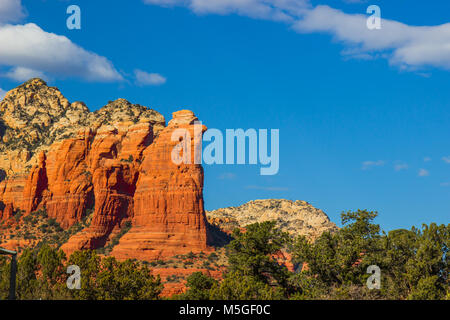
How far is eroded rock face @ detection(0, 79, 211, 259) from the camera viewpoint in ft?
407

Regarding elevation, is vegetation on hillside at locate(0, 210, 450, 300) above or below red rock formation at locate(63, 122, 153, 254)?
below

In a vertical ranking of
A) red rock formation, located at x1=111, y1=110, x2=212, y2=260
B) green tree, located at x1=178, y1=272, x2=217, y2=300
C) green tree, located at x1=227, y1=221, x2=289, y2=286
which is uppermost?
red rock formation, located at x1=111, y1=110, x2=212, y2=260

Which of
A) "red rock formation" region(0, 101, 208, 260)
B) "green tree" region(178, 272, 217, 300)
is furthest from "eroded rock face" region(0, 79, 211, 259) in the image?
"green tree" region(178, 272, 217, 300)

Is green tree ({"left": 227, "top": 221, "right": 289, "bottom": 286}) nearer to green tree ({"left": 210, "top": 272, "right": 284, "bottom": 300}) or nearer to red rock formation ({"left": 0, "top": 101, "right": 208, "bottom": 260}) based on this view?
green tree ({"left": 210, "top": 272, "right": 284, "bottom": 300})

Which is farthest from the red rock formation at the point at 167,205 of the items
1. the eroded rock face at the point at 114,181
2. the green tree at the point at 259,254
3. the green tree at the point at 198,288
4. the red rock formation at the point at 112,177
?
the green tree at the point at 259,254

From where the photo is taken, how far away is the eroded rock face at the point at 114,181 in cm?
12412

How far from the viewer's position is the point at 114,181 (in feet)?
434

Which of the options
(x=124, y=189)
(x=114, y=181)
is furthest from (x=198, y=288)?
(x=124, y=189)

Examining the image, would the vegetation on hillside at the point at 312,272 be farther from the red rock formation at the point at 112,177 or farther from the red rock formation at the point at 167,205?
the red rock formation at the point at 112,177

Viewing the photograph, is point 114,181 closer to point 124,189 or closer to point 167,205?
point 124,189

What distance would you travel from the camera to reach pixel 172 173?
128 metres

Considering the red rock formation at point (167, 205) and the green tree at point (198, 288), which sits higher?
the red rock formation at point (167, 205)
